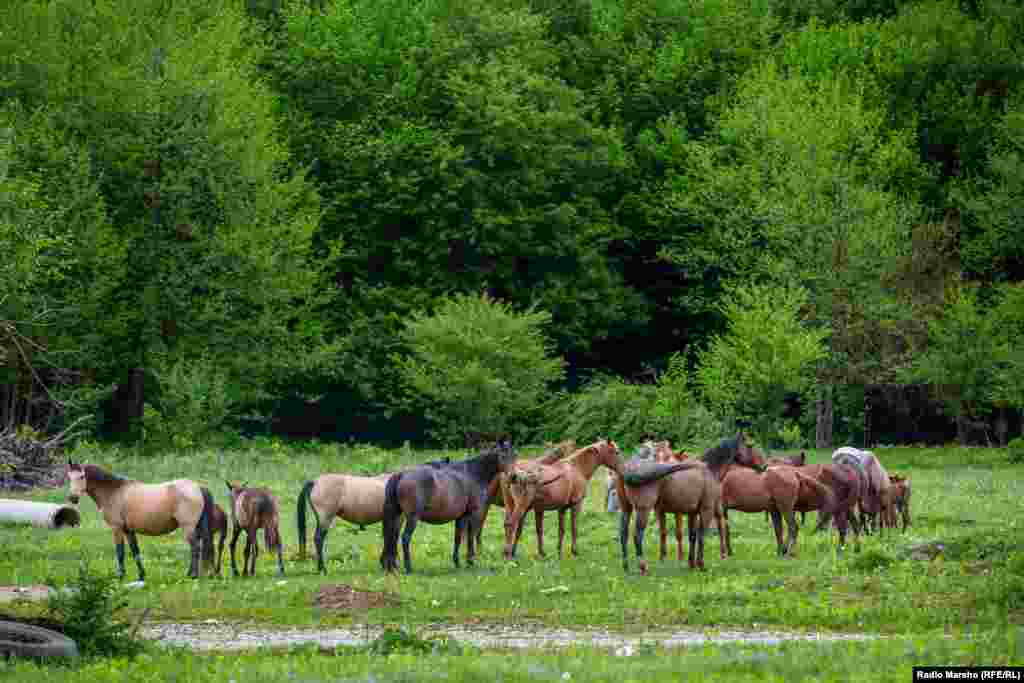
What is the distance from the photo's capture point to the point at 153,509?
77.7 feet

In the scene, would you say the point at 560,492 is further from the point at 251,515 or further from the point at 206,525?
the point at 206,525

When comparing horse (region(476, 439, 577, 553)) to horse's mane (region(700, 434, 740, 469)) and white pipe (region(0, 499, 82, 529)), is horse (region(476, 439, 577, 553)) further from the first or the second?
white pipe (region(0, 499, 82, 529))

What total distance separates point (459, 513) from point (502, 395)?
33.2m

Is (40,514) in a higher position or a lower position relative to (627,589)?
higher

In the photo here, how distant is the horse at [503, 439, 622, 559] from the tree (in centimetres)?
2841

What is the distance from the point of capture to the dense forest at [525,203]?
188 feet

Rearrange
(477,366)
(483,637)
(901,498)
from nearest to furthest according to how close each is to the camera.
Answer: (483,637) → (901,498) → (477,366)

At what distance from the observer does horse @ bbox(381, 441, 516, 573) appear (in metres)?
24.4

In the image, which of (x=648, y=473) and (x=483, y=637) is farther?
(x=648, y=473)

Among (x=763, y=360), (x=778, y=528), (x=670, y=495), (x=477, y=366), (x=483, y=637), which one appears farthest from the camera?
(x=477, y=366)

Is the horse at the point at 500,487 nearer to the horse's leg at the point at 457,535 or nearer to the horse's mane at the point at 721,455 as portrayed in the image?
the horse's leg at the point at 457,535

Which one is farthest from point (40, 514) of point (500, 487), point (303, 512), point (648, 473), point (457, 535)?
point (648, 473)

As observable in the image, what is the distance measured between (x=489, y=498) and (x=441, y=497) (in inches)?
79.8

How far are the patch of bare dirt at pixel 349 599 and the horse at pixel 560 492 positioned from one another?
574 cm
